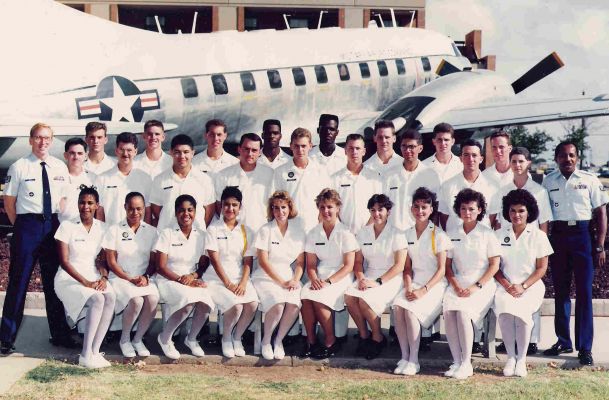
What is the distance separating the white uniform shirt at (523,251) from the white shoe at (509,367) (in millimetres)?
708

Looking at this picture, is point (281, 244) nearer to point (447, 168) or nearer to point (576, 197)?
point (447, 168)

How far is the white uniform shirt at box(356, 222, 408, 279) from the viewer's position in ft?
22.6

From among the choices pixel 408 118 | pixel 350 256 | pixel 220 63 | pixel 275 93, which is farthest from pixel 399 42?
pixel 350 256

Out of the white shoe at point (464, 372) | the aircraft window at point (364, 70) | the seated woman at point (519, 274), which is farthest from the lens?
the aircraft window at point (364, 70)

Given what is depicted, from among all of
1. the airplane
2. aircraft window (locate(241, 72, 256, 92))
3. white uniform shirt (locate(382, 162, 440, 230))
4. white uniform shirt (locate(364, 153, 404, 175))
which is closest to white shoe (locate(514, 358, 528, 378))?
white uniform shirt (locate(382, 162, 440, 230))

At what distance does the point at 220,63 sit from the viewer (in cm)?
1423

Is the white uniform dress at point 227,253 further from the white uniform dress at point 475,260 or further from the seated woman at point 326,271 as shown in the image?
the white uniform dress at point 475,260

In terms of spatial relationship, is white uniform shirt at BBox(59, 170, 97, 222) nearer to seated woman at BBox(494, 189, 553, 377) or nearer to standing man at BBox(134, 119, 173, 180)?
standing man at BBox(134, 119, 173, 180)

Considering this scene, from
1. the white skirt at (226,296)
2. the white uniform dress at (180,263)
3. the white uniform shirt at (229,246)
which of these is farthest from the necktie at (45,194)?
the white skirt at (226,296)

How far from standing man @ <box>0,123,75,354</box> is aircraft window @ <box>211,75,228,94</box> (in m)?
7.00

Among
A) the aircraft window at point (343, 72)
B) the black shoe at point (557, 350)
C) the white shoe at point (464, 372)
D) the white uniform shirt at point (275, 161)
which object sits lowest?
the white shoe at point (464, 372)

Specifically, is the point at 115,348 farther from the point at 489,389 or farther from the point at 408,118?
the point at 408,118

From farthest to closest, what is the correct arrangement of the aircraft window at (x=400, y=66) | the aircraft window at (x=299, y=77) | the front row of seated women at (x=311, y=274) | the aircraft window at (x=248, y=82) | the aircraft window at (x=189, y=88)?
the aircraft window at (x=400, y=66), the aircraft window at (x=299, y=77), the aircraft window at (x=248, y=82), the aircraft window at (x=189, y=88), the front row of seated women at (x=311, y=274)

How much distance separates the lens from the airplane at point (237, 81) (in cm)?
1198
